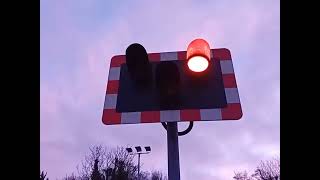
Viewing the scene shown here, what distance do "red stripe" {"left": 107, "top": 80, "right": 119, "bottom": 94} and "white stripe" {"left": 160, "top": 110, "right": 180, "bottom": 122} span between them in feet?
1.49

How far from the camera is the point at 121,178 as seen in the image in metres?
35.4

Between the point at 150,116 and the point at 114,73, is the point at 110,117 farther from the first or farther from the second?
the point at 114,73

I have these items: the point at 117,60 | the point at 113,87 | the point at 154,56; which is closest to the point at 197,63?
the point at 154,56

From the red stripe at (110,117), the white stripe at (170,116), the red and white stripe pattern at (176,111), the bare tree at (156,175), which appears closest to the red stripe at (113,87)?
the red and white stripe pattern at (176,111)

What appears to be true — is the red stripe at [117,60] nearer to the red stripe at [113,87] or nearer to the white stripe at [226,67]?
the red stripe at [113,87]

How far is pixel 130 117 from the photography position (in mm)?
2740

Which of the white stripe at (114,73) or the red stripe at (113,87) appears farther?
the white stripe at (114,73)

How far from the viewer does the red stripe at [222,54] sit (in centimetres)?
303

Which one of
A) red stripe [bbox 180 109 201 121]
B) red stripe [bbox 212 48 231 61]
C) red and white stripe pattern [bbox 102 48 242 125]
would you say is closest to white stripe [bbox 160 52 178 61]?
red and white stripe pattern [bbox 102 48 242 125]

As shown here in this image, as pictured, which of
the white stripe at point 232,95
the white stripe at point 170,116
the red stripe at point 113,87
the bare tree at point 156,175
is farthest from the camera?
the bare tree at point 156,175

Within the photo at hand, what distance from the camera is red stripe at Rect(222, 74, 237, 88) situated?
281 centimetres

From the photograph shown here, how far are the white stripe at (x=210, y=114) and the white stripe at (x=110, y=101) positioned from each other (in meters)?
0.65
